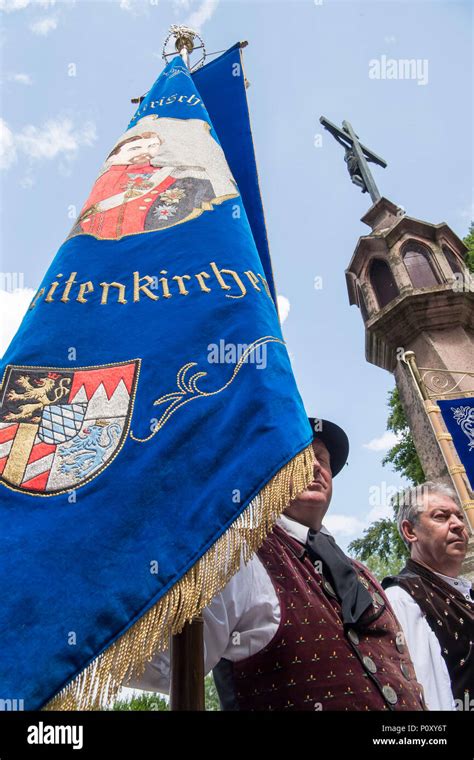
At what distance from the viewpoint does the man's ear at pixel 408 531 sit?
2.92m

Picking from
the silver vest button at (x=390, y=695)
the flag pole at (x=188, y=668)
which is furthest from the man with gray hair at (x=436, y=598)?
the flag pole at (x=188, y=668)

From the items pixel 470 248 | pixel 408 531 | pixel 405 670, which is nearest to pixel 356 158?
pixel 470 248

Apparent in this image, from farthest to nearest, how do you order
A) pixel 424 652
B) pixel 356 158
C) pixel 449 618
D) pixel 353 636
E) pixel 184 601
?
pixel 356 158 < pixel 449 618 < pixel 424 652 < pixel 353 636 < pixel 184 601

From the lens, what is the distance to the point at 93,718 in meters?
1.31

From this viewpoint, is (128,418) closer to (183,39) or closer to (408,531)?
(408,531)

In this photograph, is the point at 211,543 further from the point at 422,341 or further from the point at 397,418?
the point at 397,418

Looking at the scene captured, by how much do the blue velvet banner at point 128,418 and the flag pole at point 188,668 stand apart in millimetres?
261

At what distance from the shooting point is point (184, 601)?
144 centimetres

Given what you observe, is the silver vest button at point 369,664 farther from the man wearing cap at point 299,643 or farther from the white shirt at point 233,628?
the white shirt at point 233,628

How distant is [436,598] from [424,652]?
0.36 m

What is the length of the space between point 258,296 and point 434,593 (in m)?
1.78

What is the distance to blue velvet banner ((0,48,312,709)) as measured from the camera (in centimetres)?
136

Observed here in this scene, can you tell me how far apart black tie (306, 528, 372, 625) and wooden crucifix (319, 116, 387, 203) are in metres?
8.19

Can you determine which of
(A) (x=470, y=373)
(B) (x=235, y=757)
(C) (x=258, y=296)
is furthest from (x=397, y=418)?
(B) (x=235, y=757)
